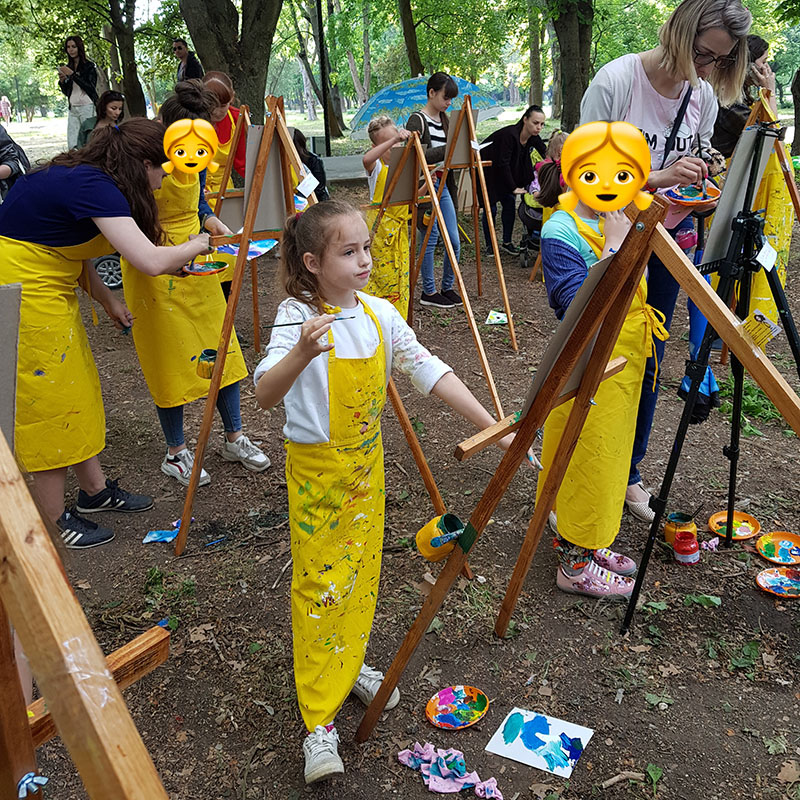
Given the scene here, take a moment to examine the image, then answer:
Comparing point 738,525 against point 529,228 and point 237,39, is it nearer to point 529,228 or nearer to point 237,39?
point 529,228

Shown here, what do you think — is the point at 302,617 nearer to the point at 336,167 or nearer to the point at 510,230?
the point at 510,230

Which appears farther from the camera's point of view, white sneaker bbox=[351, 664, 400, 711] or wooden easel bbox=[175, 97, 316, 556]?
wooden easel bbox=[175, 97, 316, 556]

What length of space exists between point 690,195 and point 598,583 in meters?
1.42

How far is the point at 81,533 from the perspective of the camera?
3.21 metres

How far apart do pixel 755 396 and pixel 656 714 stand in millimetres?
2678

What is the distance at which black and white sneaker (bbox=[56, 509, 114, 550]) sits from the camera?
3.18 metres

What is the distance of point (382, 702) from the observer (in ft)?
6.64

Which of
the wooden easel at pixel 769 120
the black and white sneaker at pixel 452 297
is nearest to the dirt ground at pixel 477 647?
the wooden easel at pixel 769 120

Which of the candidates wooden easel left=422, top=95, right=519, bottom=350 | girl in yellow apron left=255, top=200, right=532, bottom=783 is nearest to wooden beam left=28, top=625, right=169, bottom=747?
girl in yellow apron left=255, top=200, right=532, bottom=783

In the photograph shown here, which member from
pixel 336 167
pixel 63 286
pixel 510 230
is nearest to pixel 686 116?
pixel 63 286

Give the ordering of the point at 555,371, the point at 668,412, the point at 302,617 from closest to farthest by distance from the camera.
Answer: the point at 555,371 → the point at 302,617 → the point at 668,412

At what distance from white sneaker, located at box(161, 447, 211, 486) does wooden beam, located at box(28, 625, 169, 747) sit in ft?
8.73

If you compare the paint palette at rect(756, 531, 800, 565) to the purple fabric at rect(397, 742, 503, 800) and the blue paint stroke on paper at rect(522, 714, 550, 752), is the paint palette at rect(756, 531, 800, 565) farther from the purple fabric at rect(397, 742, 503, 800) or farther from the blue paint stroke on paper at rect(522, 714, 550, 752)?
the purple fabric at rect(397, 742, 503, 800)

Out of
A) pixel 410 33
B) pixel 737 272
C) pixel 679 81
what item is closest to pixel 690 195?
pixel 737 272
